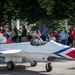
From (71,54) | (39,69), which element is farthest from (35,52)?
(71,54)

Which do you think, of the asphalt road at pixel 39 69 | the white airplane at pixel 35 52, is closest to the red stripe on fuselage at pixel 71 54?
the white airplane at pixel 35 52

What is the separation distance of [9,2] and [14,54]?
1344 centimetres

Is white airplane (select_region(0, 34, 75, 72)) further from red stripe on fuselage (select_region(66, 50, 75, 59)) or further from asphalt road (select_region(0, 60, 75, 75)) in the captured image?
asphalt road (select_region(0, 60, 75, 75))

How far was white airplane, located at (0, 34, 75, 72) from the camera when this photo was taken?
10734 millimetres

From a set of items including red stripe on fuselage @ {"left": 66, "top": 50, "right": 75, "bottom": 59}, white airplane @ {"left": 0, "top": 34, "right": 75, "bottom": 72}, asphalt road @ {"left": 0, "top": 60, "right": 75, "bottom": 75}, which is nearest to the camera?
red stripe on fuselage @ {"left": 66, "top": 50, "right": 75, "bottom": 59}

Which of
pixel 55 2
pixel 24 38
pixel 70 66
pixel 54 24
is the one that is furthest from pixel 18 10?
pixel 54 24

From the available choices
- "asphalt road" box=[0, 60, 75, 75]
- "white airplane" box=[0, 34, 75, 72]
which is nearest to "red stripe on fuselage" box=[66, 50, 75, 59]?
"white airplane" box=[0, 34, 75, 72]

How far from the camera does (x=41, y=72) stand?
11.2m

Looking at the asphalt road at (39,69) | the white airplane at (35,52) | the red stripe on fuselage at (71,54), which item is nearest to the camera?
the red stripe on fuselage at (71,54)

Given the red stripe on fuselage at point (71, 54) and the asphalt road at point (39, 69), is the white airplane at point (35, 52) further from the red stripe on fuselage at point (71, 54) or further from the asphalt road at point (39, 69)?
the asphalt road at point (39, 69)

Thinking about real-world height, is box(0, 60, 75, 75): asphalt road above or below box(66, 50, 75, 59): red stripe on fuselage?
below

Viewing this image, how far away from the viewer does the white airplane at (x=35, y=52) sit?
10.7m

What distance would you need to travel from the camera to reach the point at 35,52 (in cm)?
1114

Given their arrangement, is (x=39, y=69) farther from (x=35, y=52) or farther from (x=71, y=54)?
(x=71, y=54)
